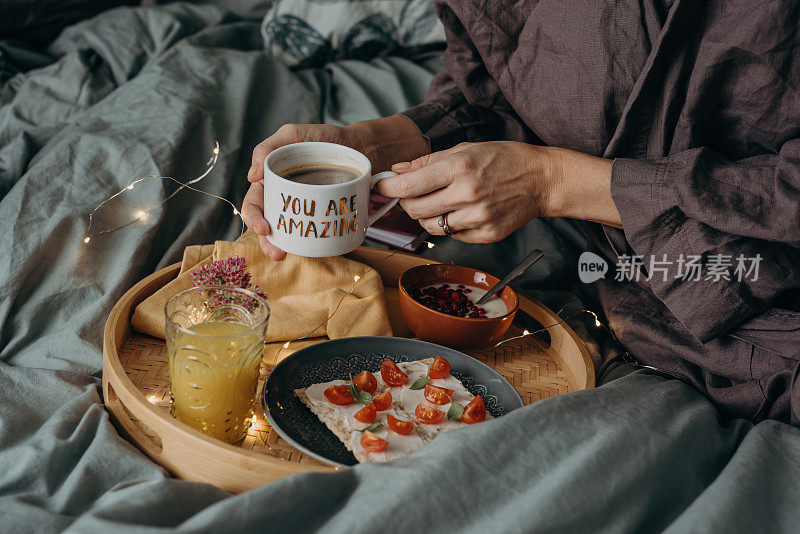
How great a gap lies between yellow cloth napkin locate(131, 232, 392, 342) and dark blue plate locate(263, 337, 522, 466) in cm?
6

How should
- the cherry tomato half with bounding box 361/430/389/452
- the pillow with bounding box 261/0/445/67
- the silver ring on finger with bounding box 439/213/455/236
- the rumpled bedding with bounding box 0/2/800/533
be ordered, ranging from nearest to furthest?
the rumpled bedding with bounding box 0/2/800/533, the cherry tomato half with bounding box 361/430/389/452, the silver ring on finger with bounding box 439/213/455/236, the pillow with bounding box 261/0/445/67

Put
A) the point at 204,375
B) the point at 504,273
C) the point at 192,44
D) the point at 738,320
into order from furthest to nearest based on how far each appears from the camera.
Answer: the point at 192,44
the point at 504,273
the point at 738,320
the point at 204,375

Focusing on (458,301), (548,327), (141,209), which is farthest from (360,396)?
(141,209)

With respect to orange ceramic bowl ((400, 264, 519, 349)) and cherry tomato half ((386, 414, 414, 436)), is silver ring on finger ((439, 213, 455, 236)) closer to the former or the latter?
orange ceramic bowl ((400, 264, 519, 349))

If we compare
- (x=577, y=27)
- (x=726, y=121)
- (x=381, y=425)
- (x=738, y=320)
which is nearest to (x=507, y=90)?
(x=577, y=27)

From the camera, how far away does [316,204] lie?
80cm

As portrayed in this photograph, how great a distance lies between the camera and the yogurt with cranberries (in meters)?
0.96

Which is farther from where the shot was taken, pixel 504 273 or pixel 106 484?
pixel 504 273

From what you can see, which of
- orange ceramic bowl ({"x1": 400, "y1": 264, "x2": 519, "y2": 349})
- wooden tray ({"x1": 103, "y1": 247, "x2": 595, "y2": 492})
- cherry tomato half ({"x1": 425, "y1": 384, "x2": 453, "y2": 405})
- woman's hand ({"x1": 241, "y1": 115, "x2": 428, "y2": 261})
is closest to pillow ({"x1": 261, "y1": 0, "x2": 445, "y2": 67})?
woman's hand ({"x1": 241, "y1": 115, "x2": 428, "y2": 261})

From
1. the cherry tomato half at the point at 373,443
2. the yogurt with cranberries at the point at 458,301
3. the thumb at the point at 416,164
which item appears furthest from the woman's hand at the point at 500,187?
the cherry tomato half at the point at 373,443

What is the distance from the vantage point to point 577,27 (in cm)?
95

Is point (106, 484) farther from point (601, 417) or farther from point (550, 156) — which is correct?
point (550, 156)

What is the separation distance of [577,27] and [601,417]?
0.55 metres

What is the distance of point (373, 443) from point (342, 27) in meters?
1.27
